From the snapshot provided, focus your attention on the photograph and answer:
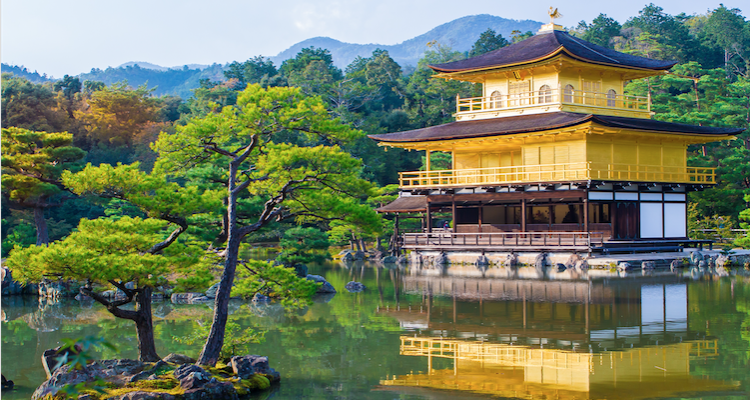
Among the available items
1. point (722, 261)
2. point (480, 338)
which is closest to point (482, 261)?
point (722, 261)

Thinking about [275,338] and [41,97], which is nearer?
[275,338]

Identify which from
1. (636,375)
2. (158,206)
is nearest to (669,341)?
(636,375)

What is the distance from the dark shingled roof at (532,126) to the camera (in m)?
26.7

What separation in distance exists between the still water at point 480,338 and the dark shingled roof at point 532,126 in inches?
286

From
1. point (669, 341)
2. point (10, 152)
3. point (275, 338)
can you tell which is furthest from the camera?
point (10, 152)

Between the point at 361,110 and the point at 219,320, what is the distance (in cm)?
4340

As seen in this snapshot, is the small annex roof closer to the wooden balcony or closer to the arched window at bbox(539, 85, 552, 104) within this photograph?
the wooden balcony

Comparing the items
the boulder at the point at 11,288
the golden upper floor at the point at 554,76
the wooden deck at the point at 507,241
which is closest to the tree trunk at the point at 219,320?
the boulder at the point at 11,288

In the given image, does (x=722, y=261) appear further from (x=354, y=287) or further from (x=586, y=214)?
(x=354, y=287)

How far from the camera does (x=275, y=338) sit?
13.3 meters

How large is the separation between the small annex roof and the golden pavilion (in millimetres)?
120

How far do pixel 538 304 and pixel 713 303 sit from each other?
12.4 feet

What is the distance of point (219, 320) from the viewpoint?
9.93 m

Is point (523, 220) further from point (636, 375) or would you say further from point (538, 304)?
point (636, 375)
